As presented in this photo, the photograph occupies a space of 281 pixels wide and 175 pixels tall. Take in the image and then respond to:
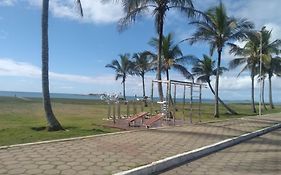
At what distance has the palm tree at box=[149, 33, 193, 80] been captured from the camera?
3825 centimetres

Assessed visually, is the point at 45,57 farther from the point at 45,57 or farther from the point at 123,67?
the point at 123,67

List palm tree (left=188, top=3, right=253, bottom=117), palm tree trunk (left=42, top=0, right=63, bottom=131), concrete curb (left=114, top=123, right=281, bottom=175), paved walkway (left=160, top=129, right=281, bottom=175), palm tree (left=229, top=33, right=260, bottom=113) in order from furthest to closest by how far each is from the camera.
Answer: palm tree (left=229, top=33, right=260, bottom=113), palm tree (left=188, top=3, right=253, bottom=117), palm tree trunk (left=42, top=0, right=63, bottom=131), paved walkway (left=160, top=129, right=281, bottom=175), concrete curb (left=114, top=123, right=281, bottom=175)

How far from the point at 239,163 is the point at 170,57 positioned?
98.1 ft

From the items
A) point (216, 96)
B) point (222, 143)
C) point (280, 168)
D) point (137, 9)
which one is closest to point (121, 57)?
point (216, 96)

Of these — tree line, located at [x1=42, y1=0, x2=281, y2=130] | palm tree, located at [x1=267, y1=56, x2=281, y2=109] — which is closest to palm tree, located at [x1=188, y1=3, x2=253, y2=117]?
tree line, located at [x1=42, y1=0, x2=281, y2=130]

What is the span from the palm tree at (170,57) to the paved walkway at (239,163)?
83.8ft

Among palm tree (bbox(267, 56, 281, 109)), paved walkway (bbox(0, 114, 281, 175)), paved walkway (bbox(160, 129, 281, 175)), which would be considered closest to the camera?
paved walkway (bbox(0, 114, 281, 175))

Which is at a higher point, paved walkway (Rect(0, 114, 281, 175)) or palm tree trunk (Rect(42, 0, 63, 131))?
palm tree trunk (Rect(42, 0, 63, 131))

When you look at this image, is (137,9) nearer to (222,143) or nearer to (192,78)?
(222,143)

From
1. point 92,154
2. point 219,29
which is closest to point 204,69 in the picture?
point 219,29

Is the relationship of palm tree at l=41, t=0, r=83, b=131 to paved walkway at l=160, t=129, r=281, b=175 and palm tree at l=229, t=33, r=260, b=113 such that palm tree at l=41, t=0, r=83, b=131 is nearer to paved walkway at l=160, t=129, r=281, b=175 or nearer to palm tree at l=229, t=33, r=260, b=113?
paved walkway at l=160, t=129, r=281, b=175

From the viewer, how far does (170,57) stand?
39.6 metres

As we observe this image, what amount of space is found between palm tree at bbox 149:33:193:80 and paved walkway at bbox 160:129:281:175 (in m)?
25.6

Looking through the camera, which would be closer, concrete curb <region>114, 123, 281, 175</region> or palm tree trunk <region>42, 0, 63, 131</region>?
concrete curb <region>114, 123, 281, 175</region>
